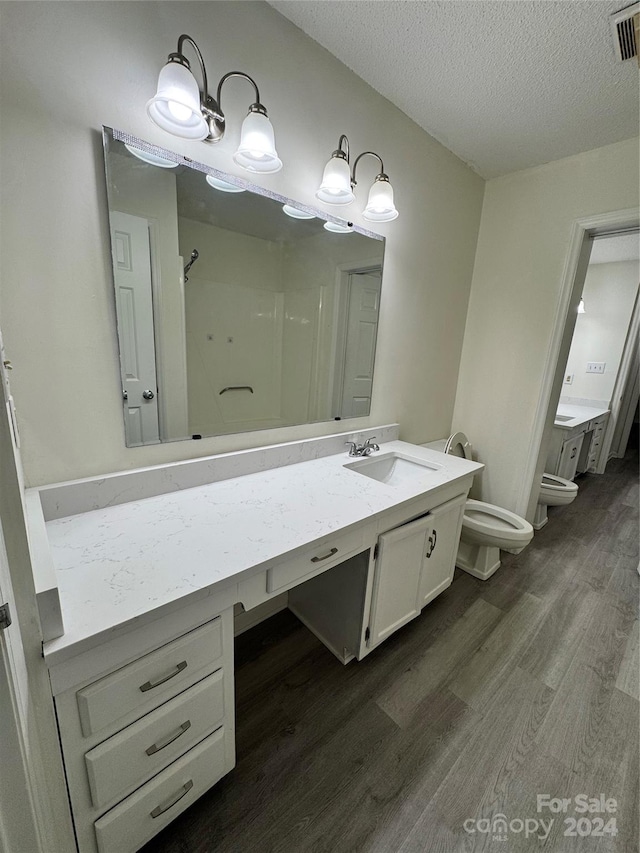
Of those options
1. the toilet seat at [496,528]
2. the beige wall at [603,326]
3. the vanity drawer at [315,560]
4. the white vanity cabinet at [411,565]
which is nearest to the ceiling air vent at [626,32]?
the white vanity cabinet at [411,565]

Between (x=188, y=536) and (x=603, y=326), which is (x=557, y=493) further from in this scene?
(x=188, y=536)

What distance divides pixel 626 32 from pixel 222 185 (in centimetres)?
153

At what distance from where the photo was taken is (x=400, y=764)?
1117 mm

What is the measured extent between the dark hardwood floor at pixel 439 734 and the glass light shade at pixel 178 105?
76.2 inches

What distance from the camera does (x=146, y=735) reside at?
0.75 m

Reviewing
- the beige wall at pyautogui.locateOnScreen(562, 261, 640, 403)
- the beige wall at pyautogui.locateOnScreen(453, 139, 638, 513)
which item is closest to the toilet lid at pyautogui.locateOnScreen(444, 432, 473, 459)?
the beige wall at pyautogui.locateOnScreen(453, 139, 638, 513)

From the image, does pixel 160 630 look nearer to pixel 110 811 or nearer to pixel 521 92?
pixel 110 811

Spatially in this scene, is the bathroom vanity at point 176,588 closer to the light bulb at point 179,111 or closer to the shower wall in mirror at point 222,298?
the shower wall in mirror at point 222,298

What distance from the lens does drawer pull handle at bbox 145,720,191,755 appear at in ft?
2.53

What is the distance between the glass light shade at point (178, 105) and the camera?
88 centimetres

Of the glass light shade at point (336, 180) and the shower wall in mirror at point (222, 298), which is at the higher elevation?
the glass light shade at point (336, 180)

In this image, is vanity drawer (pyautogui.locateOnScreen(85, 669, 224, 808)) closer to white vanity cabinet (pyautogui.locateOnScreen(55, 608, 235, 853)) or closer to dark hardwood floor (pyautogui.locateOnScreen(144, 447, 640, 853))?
white vanity cabinet (pyautogui.locateOnScreen(55, 608, 235, 853))

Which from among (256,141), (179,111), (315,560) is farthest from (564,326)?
(179,111)

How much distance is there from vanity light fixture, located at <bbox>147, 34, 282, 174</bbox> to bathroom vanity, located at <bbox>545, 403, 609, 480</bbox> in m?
2.99
